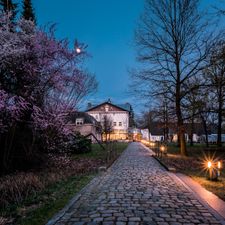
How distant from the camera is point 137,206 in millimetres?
5691

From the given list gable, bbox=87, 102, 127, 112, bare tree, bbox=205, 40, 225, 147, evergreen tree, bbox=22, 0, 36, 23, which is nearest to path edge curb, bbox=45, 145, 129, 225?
bare tree, bbox=205, 40, 225, 147

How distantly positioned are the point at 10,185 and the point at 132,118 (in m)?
80.7

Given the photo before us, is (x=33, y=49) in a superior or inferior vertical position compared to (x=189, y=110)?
superior

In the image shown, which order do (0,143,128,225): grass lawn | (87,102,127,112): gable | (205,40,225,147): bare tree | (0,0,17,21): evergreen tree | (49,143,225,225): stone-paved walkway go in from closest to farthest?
(49,143,225,225): stone-paved walkway, (0,143,128,225): grass lawn, (0,0,17,21): evergreen tree, (205,40,225,147): bare tree, (87,102,127,112): gable

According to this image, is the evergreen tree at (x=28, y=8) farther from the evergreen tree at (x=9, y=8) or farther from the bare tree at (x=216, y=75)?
the bare tree at (x=216, y=75)

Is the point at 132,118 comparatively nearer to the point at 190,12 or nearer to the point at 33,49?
the point at 190,12

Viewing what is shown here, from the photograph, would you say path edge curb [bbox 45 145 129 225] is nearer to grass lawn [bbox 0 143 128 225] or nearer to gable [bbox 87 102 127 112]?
grass lawn [bbox 0 143 128 225]

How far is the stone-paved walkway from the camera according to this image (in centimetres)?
479

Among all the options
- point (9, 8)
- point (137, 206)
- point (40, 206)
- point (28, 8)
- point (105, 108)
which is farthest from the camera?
point (105, 108)

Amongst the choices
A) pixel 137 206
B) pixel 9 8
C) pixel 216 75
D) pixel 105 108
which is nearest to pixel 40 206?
pixel 137 206

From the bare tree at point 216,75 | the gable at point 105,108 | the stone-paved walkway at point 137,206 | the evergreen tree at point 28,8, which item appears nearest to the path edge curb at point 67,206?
the stone-paved walkway at point 137,206

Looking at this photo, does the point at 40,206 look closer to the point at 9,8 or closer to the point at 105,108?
the point at 9,8

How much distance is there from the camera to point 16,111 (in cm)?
952

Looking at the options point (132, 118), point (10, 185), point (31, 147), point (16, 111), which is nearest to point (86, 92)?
point (31, 147)
